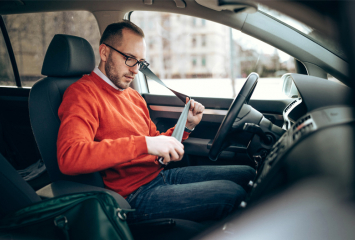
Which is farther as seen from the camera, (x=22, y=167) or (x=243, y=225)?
(x=22, y=167)

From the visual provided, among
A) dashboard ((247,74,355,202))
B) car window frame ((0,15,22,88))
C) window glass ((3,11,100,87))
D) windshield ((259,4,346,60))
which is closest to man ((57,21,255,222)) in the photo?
dashboard ((247,74,355,202))

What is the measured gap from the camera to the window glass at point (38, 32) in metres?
2.24

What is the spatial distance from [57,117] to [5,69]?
86.1 inches

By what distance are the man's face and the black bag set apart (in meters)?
0.71

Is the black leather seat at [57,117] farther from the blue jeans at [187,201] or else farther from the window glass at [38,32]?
the window glass at [38,32]

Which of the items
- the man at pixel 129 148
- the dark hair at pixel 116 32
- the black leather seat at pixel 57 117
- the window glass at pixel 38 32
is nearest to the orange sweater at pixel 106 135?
the man at pixel 129 148

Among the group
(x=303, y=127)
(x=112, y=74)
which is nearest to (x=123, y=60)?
(x=112, y=74)

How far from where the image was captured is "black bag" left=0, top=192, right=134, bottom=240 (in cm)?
74

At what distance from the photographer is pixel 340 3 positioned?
0.55 metres

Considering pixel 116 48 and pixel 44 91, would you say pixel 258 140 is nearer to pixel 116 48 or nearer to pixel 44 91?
pixel 116 48

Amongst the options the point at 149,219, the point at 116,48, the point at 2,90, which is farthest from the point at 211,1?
the point at 2,90

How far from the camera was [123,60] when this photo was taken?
137 cm

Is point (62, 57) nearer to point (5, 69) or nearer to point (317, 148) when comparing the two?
point (317, 148)

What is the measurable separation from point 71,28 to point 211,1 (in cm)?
144
